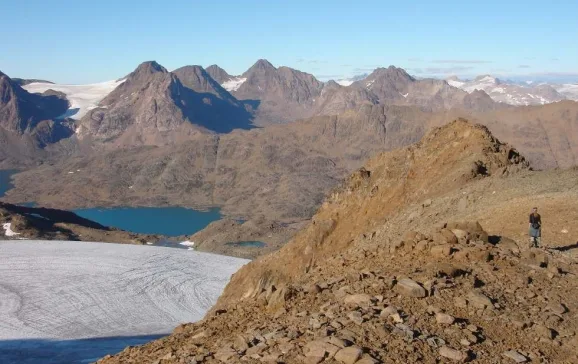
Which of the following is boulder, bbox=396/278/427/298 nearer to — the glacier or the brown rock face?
the brown rock face

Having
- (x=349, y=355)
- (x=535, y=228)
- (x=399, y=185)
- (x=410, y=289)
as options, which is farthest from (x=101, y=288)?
(x=349, y=355)

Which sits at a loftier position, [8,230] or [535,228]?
[535,228]

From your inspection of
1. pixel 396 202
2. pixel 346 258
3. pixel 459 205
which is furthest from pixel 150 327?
pixel 346 258

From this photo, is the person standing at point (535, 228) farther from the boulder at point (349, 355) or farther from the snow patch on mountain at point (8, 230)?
the snow patch on mountain at point (8, 230)

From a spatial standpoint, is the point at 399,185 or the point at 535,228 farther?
the point at 399,185

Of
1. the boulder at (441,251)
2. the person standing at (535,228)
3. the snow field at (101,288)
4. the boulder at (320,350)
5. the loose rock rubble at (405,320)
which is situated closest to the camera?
the boulder at (320,350)

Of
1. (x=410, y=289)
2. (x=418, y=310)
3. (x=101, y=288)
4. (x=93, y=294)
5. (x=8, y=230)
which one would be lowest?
(x=8, y=230)

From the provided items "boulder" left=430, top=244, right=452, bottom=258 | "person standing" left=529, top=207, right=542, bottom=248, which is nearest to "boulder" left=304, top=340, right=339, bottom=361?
"boulder" left=430, top=244, right=452, bottom=258

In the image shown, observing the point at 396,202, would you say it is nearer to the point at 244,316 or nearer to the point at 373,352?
the point at 244,316

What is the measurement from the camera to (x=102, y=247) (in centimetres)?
8925

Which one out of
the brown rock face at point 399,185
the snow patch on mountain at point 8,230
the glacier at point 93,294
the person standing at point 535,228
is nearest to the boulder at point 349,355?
the person standing at point 535,228

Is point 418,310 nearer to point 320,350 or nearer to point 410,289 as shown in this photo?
point 410,289

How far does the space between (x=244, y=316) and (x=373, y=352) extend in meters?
4.91

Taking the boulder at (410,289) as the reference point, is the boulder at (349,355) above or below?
below
